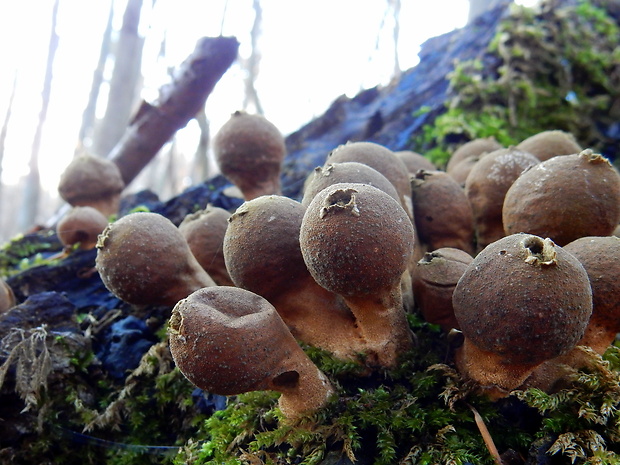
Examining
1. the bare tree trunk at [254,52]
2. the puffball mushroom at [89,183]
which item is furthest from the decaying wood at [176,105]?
the bare tree trunk at [254,52]

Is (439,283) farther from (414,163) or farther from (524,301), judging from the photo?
(414,163)

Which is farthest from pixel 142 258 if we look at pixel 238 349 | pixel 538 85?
pixel 538 85

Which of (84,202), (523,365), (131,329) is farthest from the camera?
(84,202)

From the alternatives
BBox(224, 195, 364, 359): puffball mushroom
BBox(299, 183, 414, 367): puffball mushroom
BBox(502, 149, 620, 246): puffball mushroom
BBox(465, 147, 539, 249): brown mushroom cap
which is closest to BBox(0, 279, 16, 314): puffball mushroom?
BBox(224, 195, 364, 359): puffball mushroom

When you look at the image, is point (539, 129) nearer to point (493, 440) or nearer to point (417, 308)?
point (417, 308)

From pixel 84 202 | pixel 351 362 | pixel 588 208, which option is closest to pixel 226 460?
pixel 351 362

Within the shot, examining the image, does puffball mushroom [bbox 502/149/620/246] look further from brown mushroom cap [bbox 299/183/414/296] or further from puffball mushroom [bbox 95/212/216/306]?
puffball mushroom [bbox 95/212/216/306]
